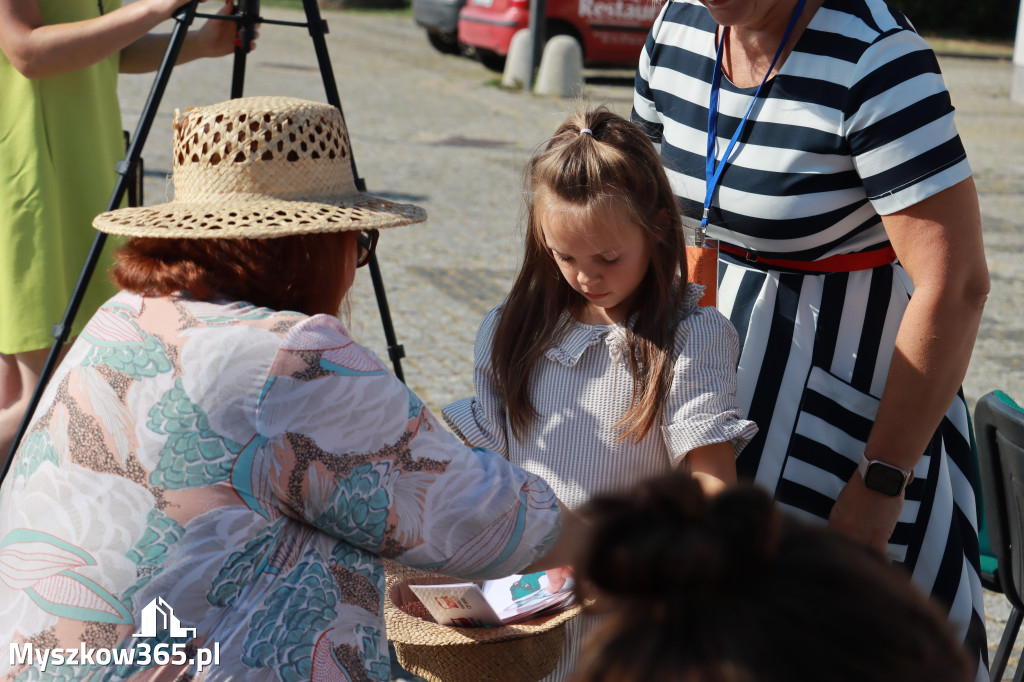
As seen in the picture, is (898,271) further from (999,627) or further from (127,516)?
(999,627)

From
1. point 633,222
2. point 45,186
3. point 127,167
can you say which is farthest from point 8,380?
point 633,222

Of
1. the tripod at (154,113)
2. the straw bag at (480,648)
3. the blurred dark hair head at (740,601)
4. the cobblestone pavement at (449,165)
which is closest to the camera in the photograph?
the blurred dark hair head at (740,601)

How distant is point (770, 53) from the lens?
1.87m

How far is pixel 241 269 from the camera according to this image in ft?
4.93

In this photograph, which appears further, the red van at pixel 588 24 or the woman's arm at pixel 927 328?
the red van at pixel 588 24

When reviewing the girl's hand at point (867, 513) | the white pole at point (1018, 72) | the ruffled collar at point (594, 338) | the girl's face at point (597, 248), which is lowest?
the white pole at point (1018, 72)

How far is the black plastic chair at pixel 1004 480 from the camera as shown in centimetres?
208

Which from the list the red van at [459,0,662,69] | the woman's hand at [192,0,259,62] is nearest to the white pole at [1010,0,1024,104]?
the red van at [459,0,662,69]

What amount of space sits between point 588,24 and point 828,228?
1235 cm

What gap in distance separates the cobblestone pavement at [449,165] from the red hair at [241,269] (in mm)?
336

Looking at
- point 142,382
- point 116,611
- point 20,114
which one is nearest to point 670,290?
point 142,382

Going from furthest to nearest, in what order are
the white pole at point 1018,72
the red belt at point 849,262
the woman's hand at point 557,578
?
the white pole at point 1018,72, the red belt at point 849,262, the woman's hand at point 557,578

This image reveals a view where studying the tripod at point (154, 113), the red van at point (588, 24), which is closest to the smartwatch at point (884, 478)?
the tripod at point (154, 113)

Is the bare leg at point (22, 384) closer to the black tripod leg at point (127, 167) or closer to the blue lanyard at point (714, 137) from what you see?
the black tripod leg at point (127, 167)
